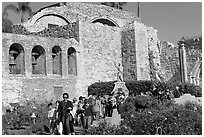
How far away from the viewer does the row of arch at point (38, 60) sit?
23391 mm

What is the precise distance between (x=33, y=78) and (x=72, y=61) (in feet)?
11.7

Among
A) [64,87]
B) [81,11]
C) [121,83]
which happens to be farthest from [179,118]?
[81,11]

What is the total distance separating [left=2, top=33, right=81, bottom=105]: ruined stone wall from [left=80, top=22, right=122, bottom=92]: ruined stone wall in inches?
38.5

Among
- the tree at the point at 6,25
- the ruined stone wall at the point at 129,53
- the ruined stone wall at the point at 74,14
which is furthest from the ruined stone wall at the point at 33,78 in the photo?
the tree at the point at 6,25

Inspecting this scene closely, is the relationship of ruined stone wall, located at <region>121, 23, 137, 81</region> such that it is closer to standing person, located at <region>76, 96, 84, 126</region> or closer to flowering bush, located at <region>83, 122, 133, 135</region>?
standing person, located at <region>76, 96, 84, 126</region>

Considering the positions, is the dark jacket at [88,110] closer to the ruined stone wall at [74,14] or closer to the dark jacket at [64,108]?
the dark jacket at [64,108]

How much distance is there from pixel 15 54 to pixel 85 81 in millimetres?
5225

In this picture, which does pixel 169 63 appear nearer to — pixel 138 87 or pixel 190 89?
pixel 138 87

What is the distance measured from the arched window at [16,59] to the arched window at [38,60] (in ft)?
3.78

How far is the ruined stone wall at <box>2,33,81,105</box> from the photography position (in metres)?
22.2

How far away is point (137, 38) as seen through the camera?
29.0 metres

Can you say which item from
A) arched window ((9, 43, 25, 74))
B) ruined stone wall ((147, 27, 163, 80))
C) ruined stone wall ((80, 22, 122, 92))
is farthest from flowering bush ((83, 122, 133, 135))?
ruined stone wall ((147, 27, 163, 80))

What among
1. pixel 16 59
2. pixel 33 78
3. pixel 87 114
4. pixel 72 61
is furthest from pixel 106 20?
pixel 87 114

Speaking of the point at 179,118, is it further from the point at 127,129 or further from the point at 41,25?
the point at 41,25
